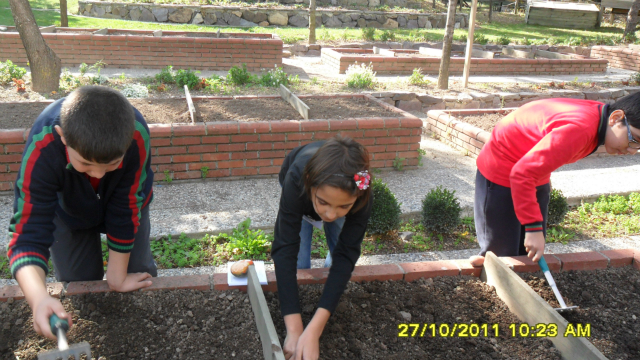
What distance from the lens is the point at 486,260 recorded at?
2.67 m

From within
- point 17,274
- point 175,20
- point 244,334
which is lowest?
point 244,334

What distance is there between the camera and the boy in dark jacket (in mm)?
1673

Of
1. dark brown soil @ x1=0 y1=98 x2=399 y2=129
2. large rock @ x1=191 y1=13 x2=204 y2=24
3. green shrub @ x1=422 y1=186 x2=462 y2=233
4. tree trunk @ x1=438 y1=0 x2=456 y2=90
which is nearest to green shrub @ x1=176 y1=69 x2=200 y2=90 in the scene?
dark brown soil @ x1=0 y1=98 x2=399 y2=129

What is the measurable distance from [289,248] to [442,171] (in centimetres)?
383

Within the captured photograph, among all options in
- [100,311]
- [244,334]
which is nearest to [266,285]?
[244,334]

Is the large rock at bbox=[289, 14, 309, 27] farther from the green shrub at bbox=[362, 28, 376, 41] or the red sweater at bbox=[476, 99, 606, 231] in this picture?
the red sweater at bbox=[476, 99, 606, 231]

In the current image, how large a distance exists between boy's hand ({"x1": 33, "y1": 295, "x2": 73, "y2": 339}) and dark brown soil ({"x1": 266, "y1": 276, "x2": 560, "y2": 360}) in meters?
0.94

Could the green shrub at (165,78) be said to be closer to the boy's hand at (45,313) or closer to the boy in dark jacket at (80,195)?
the boy in dark jacket at (80,195)

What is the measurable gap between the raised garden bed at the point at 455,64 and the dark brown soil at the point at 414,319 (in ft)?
25.8

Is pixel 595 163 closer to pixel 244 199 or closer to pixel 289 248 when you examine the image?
pixel 244 199

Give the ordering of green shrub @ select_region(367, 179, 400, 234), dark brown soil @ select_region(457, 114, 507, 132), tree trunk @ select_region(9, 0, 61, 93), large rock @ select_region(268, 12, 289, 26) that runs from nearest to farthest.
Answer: green shrub @ select_region(367, 179, 400, 234), dark brown soil @ select_region(457, 114, 507, 132), tree trunk @ select_region(9, 0, 61, 93), large rock @ select_region(268, 12, 289, 26)

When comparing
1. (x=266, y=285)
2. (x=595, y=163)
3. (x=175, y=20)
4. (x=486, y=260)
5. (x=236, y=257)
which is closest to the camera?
(x=266, y=285)

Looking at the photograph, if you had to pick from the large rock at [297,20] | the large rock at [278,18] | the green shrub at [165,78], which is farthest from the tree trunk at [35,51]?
the large rock at [297,20]

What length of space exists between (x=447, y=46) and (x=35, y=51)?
22.3 feet
